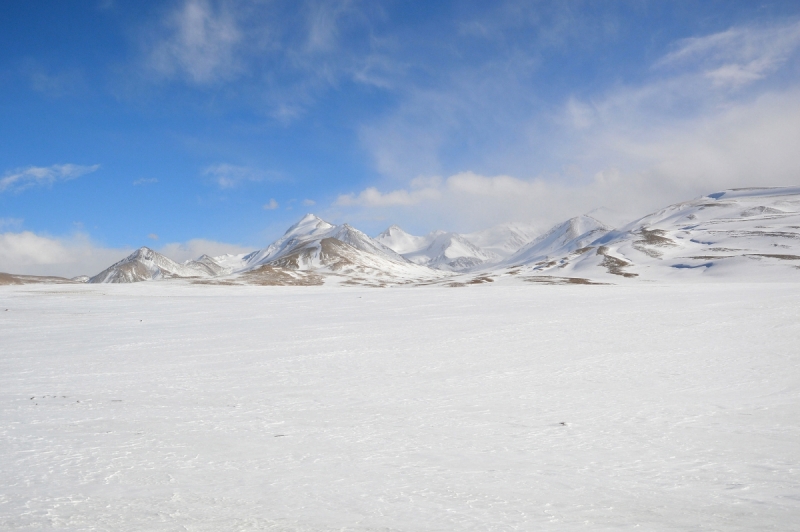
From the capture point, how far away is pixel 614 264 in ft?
448

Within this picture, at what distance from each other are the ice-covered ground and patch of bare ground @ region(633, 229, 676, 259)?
147 m

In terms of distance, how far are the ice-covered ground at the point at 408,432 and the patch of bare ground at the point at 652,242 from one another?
147 metres

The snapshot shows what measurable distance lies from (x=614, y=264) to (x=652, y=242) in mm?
44371

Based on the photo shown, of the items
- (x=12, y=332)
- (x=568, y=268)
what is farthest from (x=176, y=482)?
(x=568, y=268)

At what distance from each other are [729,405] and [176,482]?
39.4ft

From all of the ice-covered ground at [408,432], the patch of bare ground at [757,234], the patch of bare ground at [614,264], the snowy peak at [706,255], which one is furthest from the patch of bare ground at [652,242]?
the ice-covered ground at [408,432]

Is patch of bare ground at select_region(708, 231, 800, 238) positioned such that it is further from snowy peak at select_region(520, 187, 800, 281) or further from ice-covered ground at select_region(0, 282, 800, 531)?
ice-covered ground at select_region(0, 282, 800, 531)

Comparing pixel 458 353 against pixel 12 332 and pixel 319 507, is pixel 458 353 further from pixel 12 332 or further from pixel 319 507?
pixel 12 332

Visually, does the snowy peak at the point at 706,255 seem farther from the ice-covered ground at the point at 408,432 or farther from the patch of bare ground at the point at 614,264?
the ice-covered ground at the point at 408,432

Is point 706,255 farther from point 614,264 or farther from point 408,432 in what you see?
point 408,432

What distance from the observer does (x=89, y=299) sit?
44531mm

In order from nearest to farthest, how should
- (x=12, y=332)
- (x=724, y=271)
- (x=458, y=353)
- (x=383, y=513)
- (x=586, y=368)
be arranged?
(x=383, y=513), (x=586, y=368), (x=458, y=353), (x=12, y=332), (x=724, y=271)

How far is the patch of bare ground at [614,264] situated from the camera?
400ft

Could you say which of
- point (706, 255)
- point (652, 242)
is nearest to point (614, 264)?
point (706, 255)
